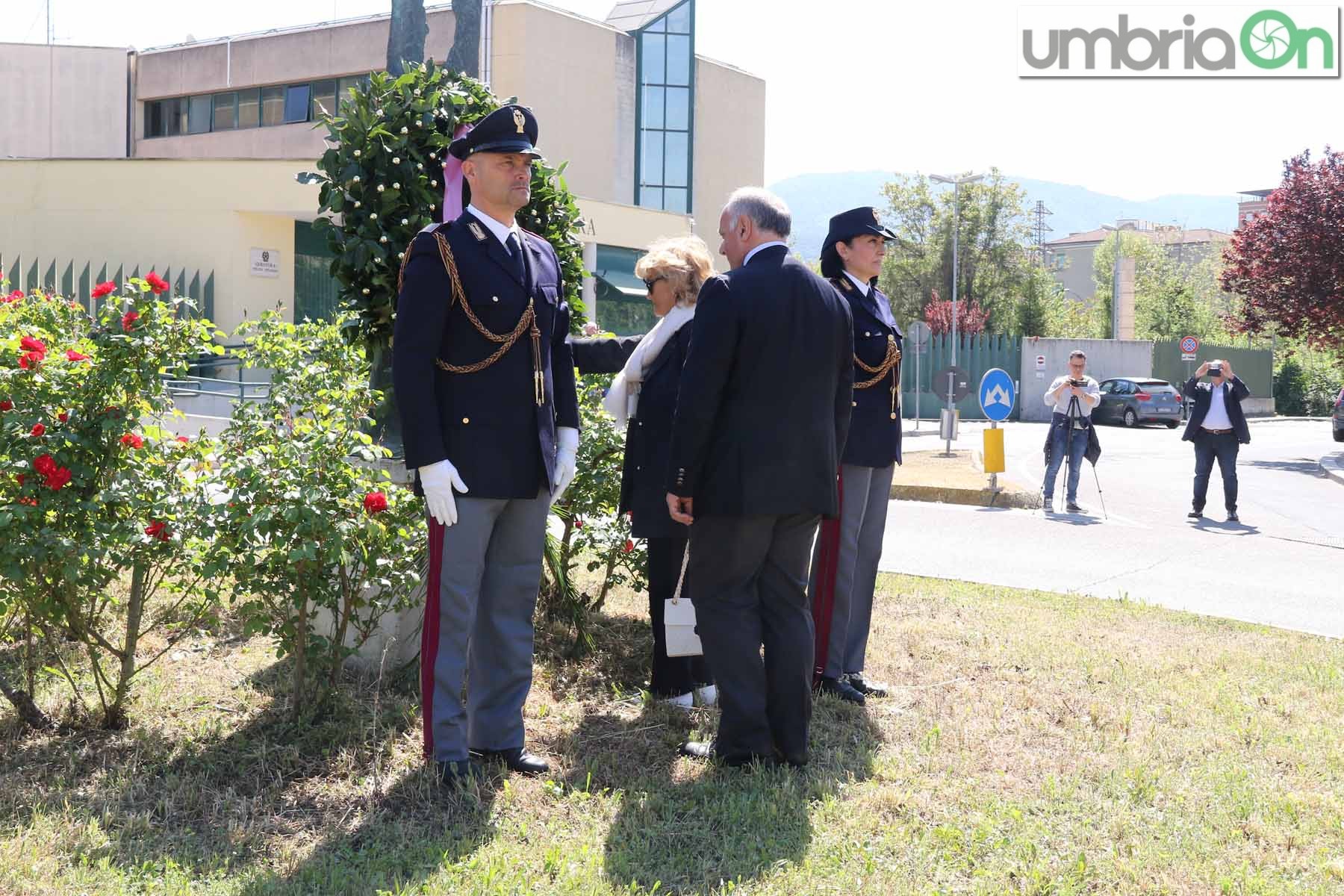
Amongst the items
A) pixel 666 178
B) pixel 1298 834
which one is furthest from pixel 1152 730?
pixel 666 178

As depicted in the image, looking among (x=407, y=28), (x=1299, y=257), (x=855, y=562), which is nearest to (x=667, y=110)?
(x=1299, y=257)

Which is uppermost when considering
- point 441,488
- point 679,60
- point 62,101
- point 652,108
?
point 679,60

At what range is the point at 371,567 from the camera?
4.42 m

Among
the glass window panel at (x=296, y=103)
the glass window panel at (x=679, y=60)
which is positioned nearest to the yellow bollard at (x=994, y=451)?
the glass window panel at (x=679, y=60)

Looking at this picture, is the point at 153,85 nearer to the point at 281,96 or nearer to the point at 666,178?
the point at 281,96

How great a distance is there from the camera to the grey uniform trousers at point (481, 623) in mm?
4184

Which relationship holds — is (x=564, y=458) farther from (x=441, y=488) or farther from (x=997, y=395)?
(x=997, y=395)

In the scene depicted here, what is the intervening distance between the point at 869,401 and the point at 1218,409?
32.4 ft

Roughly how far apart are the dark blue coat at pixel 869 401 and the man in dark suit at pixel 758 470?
0.84 metres

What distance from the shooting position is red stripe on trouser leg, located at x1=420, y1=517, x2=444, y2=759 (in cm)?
420

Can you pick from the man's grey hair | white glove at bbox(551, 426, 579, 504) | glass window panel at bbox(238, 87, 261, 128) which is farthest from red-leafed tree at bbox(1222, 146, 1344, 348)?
glass window panel at bbox(238, 87, 261, 128)

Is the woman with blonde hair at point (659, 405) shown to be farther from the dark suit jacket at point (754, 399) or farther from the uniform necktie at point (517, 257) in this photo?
the uniform necktie at point (517, 257)

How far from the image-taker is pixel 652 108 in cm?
3831

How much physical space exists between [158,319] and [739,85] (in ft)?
130
